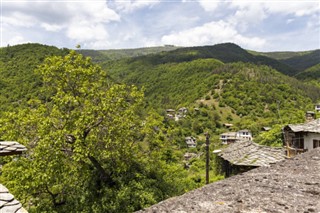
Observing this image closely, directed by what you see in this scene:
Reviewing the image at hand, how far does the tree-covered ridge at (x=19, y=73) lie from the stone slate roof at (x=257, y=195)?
24.9 metres

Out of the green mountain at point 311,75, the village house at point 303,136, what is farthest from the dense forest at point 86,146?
the green mountain at point 311,75

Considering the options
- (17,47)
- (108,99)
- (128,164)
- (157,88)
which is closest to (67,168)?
(128,164)

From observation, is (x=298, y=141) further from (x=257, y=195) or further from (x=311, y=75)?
(x=311, y=75)

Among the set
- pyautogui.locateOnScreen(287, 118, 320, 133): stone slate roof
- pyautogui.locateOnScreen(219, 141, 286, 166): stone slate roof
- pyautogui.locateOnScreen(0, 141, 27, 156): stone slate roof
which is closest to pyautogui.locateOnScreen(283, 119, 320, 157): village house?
pyautogui.locateOnScreen(287, 118, 320, 133): stone slate roof

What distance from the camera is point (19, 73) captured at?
50.4 meters

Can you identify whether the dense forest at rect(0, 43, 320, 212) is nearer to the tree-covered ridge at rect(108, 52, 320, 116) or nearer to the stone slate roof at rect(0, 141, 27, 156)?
the stone slate roof at rect(0, 141, 27, 156)

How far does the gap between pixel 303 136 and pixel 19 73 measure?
4762cm

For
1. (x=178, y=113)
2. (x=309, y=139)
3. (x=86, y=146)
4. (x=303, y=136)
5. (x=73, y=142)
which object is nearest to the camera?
(x=86, y=146)

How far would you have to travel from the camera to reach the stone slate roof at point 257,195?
2340 mm

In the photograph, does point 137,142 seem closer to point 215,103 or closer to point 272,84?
point 215,103

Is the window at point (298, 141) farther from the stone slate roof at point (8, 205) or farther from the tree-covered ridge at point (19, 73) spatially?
the tree-covered ridge at point (19, 73)

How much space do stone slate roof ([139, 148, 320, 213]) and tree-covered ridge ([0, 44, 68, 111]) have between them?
24922mm

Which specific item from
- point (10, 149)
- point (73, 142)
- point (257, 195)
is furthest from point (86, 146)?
point (257, 195)

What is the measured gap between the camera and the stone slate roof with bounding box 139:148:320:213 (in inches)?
92.1
